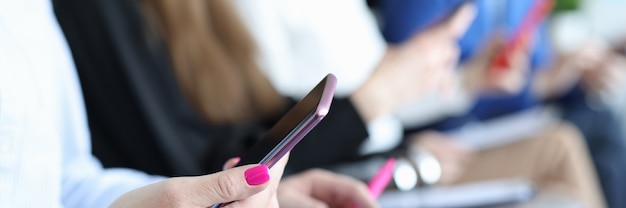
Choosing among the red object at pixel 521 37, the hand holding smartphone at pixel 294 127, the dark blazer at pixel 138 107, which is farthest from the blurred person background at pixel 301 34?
the hand holding smartphone at pixel 294 127

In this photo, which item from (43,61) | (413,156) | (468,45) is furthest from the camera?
(468,45)

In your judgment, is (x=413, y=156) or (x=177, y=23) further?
(x=413, y=156)

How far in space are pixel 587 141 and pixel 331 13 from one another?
468 mm

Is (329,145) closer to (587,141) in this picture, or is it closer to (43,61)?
(43,61)

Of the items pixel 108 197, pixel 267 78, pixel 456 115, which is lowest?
pixel 108 197

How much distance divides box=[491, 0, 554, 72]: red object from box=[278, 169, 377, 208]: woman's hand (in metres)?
0.50

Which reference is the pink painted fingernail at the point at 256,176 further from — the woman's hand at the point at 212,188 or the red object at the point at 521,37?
the red object at the point at 521,37

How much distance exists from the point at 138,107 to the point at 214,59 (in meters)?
0.10

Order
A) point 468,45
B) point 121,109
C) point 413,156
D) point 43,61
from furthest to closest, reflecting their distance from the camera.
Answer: point 468,45 < point 413,156 < point 121,109 < point 43,61

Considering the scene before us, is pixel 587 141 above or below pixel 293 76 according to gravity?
above

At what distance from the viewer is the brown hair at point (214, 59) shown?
Answer: 646 millimetres

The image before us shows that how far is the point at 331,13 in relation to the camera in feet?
2.57

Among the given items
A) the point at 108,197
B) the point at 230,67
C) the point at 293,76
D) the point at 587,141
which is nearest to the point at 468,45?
the point at 587,141

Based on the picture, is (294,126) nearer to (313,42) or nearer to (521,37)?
(313,42)
